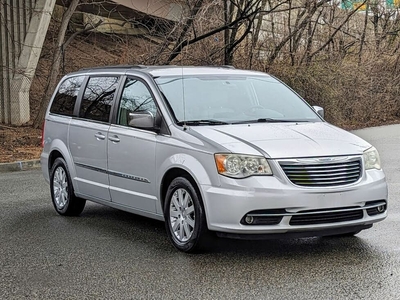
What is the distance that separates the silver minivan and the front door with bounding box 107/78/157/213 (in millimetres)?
13

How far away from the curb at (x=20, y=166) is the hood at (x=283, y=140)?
29.7ft

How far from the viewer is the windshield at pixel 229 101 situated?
7.57 m

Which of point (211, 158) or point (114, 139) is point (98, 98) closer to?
point (114, 139)

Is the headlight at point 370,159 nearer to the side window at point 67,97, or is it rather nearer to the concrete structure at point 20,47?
the side window at point 67,97

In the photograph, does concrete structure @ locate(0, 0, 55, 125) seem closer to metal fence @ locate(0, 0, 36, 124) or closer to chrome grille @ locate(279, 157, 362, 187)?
metal fence @ locate(0, 0, 36, 124)

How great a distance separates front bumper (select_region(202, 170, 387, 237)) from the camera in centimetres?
642

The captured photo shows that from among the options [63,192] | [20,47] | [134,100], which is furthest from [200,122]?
[20,47]

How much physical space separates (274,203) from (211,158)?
28.5 inches

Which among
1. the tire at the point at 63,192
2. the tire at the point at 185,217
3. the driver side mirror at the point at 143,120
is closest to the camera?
the tire at the point at 185,217

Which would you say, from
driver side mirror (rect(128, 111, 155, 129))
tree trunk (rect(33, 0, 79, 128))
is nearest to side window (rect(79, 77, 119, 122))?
driver side mirror (rect(128, 111, 155, 129))

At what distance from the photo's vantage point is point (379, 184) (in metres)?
6.92

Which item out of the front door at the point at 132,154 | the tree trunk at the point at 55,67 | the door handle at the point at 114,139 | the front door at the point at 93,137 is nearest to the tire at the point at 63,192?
the front door at the point at 93,137

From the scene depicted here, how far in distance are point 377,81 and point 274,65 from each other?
5.51 meters

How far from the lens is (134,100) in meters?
8.15
